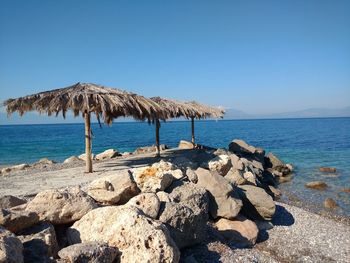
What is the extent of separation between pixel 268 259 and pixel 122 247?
10.0ft

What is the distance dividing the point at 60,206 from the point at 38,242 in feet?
3.30

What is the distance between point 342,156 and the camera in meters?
23.3

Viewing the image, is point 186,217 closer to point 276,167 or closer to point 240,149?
point 276,167

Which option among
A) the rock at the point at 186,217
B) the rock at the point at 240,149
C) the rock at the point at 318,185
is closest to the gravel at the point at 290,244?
the rock at the point at 186,217

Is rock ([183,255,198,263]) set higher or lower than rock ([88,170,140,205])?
lower

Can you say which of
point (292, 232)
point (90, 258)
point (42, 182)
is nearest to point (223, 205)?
point (292, 232)

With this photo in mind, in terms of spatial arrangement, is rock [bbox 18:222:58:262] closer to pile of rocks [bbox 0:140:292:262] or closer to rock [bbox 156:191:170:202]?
pile of rocks [bbox 0:140:292:262]

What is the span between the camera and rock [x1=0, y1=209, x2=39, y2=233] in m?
3.71

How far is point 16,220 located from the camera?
3775 millimetres

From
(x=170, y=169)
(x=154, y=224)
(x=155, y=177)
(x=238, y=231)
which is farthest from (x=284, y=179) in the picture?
(x=154, y=224)

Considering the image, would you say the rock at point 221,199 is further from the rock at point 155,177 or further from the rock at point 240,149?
the rock at point 240,149

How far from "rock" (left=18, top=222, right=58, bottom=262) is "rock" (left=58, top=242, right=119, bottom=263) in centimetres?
19

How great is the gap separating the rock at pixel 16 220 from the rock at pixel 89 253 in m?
0.67

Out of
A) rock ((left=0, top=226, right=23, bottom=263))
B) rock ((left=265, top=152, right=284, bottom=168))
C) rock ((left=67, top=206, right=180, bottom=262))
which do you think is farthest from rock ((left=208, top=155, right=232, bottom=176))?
rock ((left=265, top=152, right=284, bottom=168))
